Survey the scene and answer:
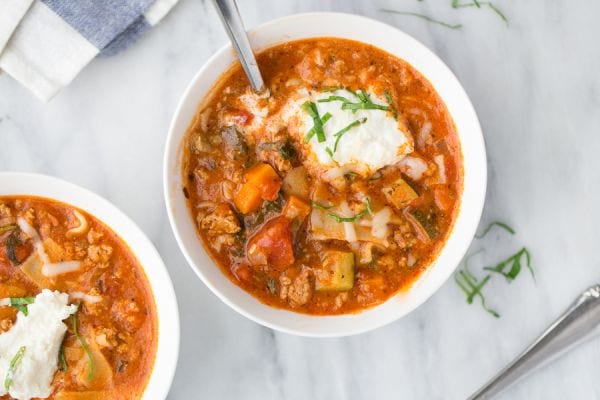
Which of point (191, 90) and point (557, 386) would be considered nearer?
point (191, 90)

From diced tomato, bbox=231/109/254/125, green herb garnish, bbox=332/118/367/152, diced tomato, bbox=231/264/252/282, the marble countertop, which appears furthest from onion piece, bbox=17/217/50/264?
green herb garnish, bbox=332/118/367/152

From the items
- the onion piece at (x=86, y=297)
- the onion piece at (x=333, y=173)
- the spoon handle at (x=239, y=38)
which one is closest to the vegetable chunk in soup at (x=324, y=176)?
the onion piece at (x=333, y=173)

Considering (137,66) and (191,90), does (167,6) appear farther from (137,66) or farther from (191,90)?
(191,90)

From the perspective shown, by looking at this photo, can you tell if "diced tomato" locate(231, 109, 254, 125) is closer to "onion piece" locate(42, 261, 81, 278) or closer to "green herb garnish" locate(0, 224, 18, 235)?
"onion piece" locate(42, 261, 81, 278)

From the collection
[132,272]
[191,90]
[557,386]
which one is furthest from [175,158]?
[557,386]

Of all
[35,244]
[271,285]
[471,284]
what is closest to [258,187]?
[271,285]
